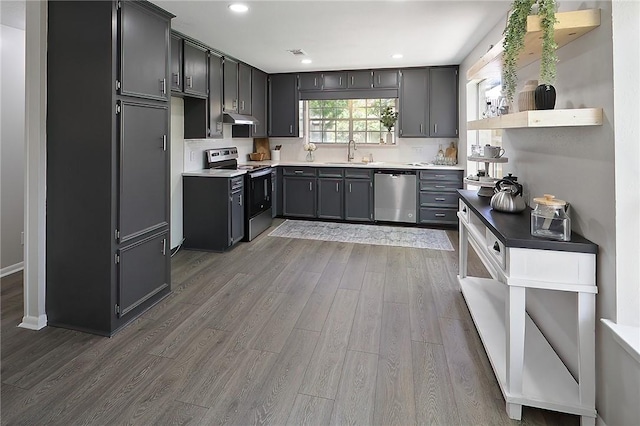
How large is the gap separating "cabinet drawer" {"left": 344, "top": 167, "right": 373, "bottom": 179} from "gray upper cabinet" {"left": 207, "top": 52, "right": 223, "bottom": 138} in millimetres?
2099

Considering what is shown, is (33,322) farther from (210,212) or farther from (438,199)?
(438,199)

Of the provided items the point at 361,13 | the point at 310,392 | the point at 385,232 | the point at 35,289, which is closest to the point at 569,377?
the point at 310,392

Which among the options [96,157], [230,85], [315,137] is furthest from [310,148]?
[96,157]

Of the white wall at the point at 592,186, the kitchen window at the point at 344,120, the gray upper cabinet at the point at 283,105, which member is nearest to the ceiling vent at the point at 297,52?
the gray upper cabinet at the point at 283,105

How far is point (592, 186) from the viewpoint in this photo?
5.65 feet

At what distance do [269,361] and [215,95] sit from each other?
352 cm

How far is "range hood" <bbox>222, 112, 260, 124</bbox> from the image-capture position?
4898 mm

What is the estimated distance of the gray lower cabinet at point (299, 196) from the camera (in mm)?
6156

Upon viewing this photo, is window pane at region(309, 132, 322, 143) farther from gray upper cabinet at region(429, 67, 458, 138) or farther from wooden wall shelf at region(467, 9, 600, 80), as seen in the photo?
wooden wall shelf at region(467, 9, 600, 80)

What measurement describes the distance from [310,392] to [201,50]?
3.88 meters

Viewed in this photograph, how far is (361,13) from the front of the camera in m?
3.29

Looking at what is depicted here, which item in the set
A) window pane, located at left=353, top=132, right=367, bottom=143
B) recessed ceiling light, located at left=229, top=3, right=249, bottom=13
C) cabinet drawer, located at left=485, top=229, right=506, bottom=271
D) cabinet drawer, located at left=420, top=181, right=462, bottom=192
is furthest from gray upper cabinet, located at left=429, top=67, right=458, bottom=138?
cabinet drawer, located at left=485, top=229, right=506, bottom=271

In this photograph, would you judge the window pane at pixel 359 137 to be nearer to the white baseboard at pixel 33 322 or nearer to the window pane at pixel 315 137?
the window pane at pixel 315 137

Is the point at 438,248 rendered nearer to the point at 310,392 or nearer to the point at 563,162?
the point at 563,162
